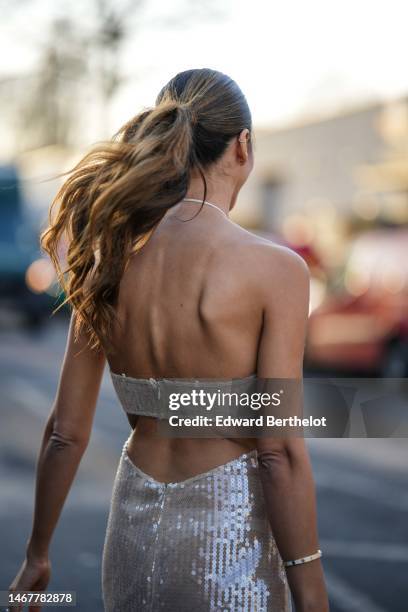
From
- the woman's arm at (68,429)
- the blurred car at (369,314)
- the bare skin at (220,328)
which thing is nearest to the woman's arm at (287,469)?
the bare skin at (220,328)

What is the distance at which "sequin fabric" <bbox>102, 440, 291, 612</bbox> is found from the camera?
2.21 meters

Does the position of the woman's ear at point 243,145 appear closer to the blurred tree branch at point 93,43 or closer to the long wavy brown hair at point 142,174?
the long wavy brown hair at point 142,174

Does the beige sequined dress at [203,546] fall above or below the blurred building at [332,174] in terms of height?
below

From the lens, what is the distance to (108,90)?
25.4 metres

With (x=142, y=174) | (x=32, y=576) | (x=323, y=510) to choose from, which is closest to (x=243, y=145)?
(x=142, y=174)

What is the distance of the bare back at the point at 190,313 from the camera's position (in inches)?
87.2

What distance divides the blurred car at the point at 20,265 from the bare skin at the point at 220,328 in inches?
660

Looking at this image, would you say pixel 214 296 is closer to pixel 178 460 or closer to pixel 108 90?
pixel 178 460

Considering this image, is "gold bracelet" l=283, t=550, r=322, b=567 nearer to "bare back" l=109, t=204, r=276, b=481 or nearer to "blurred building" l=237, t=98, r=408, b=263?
"bare back" l=109, t=204, r=276, b=481

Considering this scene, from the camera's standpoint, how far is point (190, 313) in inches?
87.5

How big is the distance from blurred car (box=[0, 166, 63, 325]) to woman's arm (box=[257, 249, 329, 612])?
55.4 ft

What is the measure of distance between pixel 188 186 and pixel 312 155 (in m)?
44.5

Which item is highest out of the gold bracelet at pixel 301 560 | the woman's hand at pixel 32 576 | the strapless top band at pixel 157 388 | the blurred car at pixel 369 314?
the blurred car at pixel 369 314

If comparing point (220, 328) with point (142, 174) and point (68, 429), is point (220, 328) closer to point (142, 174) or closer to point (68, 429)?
point (142, 174)
